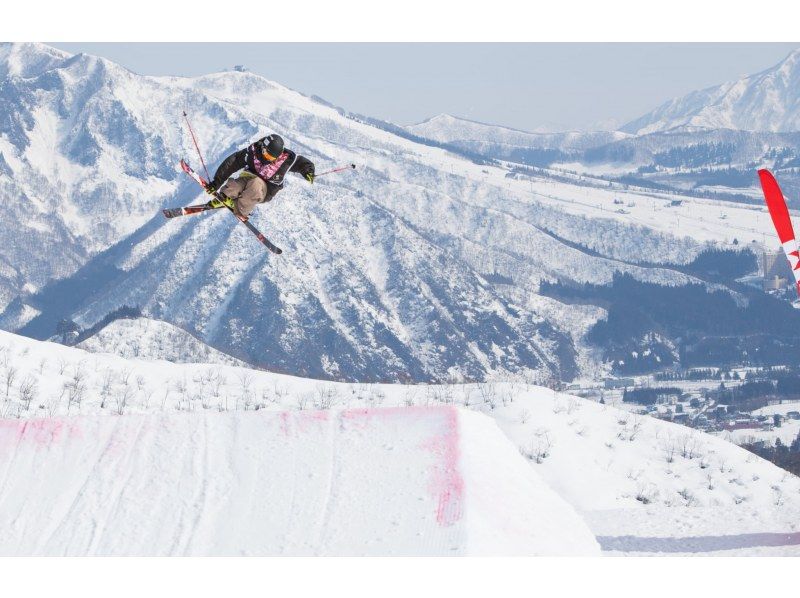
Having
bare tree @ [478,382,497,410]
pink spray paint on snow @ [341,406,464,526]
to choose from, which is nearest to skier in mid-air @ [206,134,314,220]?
pink spray paint on snow @ [341,406,464,526]

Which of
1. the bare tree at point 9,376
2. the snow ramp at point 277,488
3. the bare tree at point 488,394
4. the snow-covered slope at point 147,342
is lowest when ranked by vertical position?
the snow ramp at point 277,488

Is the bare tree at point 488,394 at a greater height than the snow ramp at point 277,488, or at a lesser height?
greater

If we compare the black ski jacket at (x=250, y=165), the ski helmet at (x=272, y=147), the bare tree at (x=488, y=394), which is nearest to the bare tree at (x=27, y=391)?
the black ski jacket at (x=250, y=165)

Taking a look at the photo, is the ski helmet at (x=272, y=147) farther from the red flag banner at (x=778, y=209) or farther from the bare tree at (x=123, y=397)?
the bare tree at (x=123, y=397)

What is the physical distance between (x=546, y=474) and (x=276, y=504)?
1126 cm

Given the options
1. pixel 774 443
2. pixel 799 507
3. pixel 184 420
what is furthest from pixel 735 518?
pixel 774 443

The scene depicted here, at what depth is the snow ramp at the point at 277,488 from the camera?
2580 centimetres

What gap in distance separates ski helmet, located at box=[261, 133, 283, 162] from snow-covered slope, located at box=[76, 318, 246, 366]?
123 m

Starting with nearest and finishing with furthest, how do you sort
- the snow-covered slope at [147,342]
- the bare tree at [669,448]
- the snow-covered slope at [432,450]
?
1. the snow-covered slope at [432,450]
2. the bare tree at [669,448]
3. the snow-covered slope at [147,342]

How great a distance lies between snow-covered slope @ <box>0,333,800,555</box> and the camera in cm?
2773

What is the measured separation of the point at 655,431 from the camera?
3984 cm

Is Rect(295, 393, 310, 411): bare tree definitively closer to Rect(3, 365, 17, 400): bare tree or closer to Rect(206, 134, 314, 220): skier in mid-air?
Rect(3, 365, 17, 400): bare tree

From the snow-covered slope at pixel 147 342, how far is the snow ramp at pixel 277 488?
117356 mm

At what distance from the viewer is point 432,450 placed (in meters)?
28.7
